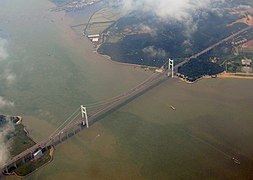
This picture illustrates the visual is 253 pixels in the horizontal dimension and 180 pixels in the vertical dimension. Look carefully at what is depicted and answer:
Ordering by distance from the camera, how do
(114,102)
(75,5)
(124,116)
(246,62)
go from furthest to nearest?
(75,5) → (246,62) → (114,102) → (124,116)

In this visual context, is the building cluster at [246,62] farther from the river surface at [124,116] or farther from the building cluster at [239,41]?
the building cluster at [239,41]

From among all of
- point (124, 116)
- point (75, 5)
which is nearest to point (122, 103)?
point (124, 116)

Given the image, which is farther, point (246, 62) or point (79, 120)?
point (246, 62)

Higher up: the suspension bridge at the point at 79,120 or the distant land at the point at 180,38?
the distant land at the point at 180,38

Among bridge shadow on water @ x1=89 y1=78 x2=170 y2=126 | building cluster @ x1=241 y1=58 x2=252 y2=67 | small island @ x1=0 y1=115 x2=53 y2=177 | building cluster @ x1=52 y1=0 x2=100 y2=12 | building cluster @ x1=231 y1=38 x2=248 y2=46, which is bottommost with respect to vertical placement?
small island @ x1=0 y1=115 x2=53 y2=177

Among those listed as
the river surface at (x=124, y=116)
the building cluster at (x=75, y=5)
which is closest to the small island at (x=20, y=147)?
the river surface at (x=124, y=116)

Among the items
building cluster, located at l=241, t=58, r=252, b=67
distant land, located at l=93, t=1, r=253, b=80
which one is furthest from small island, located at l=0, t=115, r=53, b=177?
building cluster, located at l=241, t=58, r=252, b=67

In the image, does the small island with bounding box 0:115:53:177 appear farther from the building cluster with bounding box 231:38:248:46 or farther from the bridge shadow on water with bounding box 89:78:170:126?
the building cluster with bounding box 231:38:248:46

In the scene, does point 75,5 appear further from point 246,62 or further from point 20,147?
point 20,147
